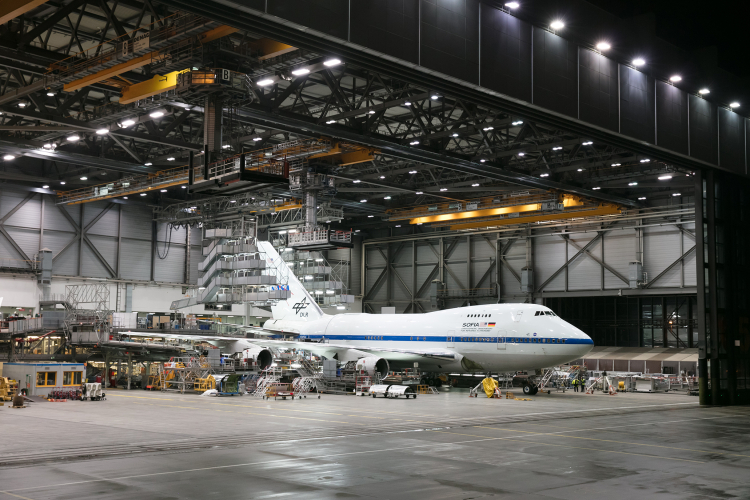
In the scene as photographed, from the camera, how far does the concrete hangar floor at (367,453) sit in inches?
485

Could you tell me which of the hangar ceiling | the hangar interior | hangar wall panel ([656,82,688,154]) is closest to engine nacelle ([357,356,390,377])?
the hangar interior

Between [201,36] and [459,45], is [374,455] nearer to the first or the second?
[459,45]

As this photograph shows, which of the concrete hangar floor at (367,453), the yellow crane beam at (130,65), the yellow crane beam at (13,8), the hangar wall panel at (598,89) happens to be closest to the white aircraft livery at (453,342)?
the concrete hangar floor at (367,453)

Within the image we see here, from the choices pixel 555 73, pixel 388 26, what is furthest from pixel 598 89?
pixel 388 26

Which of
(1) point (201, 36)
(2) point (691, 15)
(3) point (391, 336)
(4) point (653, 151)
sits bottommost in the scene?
(3) point (391, 336)

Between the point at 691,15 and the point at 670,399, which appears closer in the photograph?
the point at 691,15

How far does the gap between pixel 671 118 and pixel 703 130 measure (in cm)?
289

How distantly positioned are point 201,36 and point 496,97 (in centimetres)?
1067

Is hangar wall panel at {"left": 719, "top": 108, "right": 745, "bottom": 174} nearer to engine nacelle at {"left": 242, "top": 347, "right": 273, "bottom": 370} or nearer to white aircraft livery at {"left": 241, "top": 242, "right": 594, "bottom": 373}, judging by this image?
white aircraft livery at {"left": 241, "top": 242, "right": 594, "bottom": 373}

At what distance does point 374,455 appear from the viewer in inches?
638

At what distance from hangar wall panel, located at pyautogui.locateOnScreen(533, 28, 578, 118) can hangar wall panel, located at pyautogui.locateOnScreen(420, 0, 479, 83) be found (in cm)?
272

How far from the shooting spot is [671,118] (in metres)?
27.5

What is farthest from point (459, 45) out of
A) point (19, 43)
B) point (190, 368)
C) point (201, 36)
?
point (190, 368)

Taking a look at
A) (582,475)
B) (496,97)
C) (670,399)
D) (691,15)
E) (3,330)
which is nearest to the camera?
(582,475)
